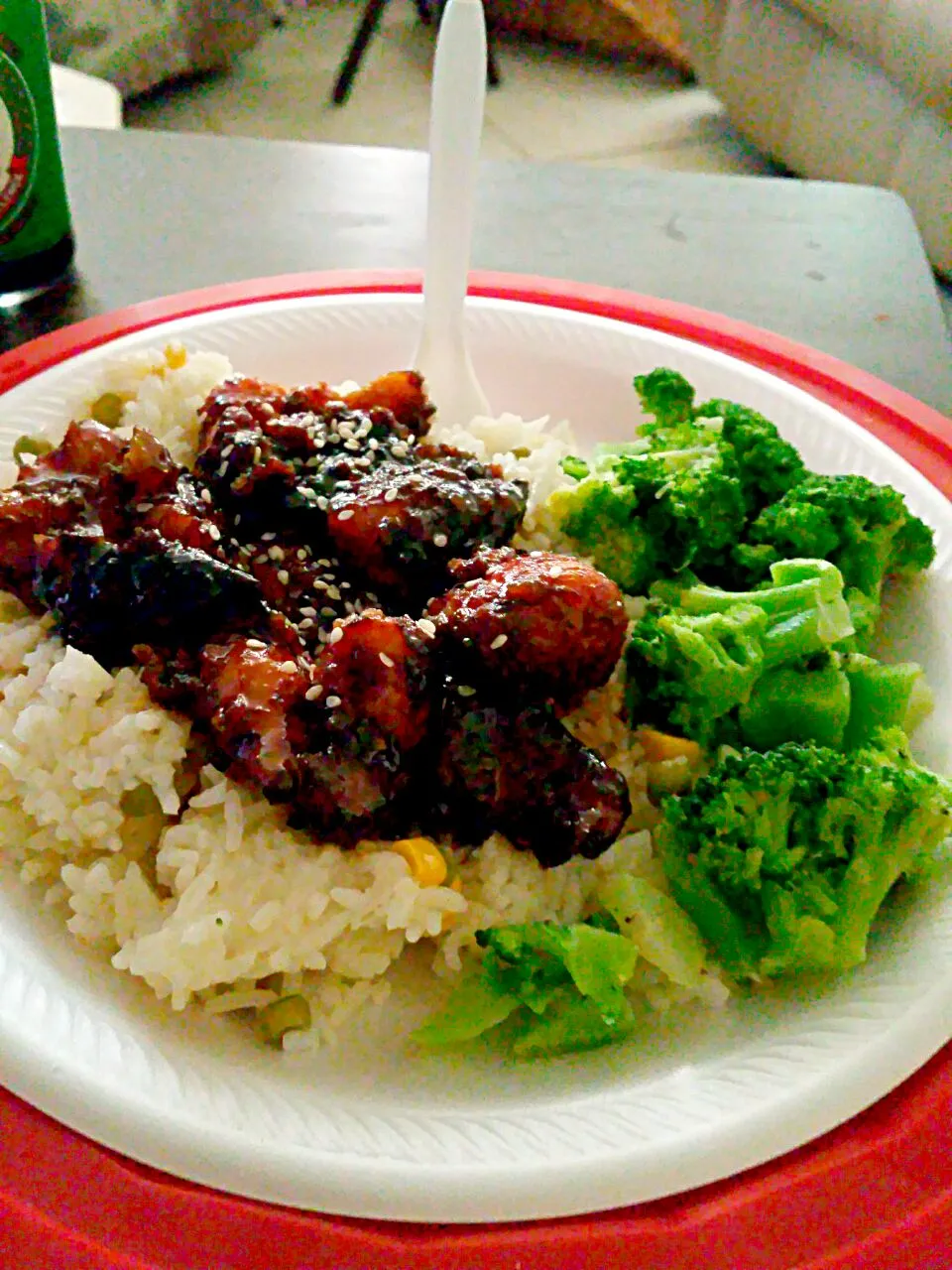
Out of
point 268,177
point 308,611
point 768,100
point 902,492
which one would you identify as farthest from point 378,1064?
point 768,100

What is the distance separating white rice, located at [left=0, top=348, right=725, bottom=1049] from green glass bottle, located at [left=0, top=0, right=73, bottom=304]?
142 cm

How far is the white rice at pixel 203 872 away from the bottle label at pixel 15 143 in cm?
140

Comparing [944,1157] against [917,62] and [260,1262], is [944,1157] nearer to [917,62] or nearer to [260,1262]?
[260,1262]

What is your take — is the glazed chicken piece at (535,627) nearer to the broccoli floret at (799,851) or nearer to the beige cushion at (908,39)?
the broccoli floret at (799,851)

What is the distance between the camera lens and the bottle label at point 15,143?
2.46 meters

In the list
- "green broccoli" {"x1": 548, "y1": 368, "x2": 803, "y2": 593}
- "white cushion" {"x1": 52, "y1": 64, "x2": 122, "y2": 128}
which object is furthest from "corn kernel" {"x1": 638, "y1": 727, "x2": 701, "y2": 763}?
"white cushion" {"x1": 52, "y1": 64, "x2": 122, "y2": 128}

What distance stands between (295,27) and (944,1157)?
A: 9.84 metres

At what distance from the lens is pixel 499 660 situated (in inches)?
64.3

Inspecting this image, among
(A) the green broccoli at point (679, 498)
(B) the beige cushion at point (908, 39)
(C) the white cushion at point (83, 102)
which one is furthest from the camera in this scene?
(B) the beige cushion at point (908, 39)

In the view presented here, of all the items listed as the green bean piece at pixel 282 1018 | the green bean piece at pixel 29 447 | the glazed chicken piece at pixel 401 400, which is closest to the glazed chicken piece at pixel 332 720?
the green bean piece at pixel 282 1018

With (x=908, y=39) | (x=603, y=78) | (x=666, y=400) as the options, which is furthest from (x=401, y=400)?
(x=603, y=78)

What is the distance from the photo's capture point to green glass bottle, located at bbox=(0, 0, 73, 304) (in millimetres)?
2438

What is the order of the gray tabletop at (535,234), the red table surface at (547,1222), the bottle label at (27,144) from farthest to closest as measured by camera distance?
the gray tabletop at (535,234) < the bottle label at (27,144) < the red table surface at (547,1222)

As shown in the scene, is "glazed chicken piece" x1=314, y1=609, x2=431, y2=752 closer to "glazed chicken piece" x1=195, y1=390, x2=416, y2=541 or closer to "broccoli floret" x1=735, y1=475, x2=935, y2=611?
"glazed chicken piece" x1=195, y1=390, x2=416, y2=541
